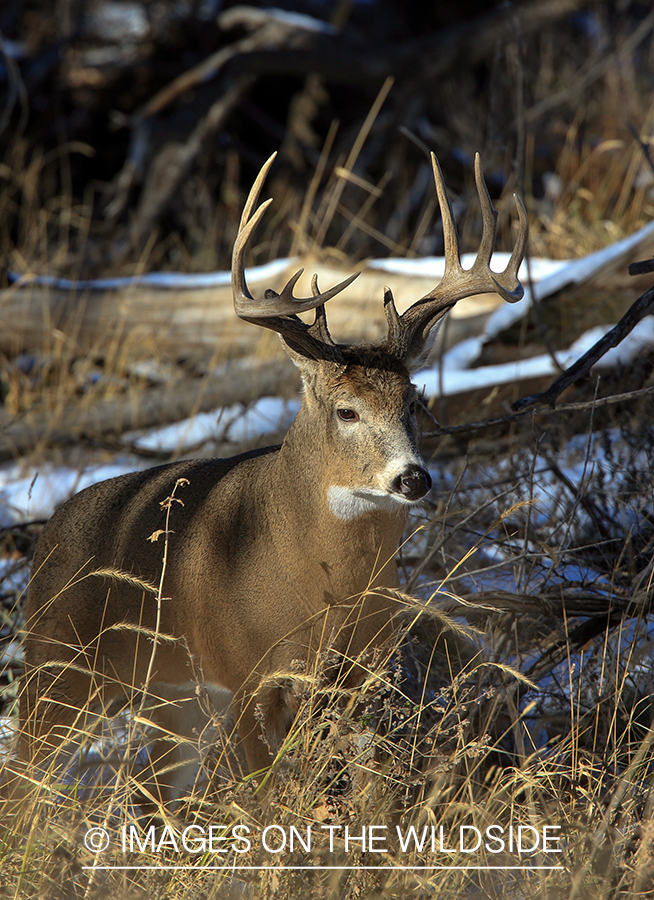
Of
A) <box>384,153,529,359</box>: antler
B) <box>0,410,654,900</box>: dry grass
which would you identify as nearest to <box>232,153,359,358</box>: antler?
<box>384,153,529,359</box>: antler

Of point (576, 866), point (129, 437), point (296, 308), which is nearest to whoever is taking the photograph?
point (576, 866)

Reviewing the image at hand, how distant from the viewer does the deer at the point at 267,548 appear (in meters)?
2.85

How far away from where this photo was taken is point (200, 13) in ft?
35.5

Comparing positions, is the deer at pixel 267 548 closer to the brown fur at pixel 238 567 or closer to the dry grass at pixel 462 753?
the brown fur at pixel 238 567

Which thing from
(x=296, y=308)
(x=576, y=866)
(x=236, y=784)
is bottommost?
(x=576, y=866)

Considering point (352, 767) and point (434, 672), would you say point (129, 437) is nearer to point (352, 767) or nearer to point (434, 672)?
point (434, 672)

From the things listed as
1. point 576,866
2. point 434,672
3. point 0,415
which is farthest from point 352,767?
point 0,415

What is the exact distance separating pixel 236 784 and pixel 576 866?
2.89ft

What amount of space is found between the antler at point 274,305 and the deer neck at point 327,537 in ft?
1.01

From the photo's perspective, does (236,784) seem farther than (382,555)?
No

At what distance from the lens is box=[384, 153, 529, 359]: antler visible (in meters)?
3.01

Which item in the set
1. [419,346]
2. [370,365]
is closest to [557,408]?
[419,346]

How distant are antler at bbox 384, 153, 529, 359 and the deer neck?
452 mm

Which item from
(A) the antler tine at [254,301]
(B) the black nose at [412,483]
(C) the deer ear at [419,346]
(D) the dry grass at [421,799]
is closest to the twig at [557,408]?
(C) the deer ear at [419,346]
